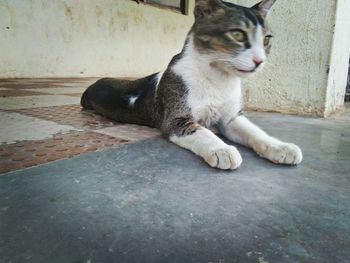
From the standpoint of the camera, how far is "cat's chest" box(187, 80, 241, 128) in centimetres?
153

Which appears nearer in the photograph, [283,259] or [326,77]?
[283,259]

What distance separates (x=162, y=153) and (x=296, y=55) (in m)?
1.45

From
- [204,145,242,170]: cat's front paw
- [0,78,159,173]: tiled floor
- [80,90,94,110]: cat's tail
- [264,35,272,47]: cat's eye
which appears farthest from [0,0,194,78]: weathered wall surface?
[204,145,242,170]: cat's front paw

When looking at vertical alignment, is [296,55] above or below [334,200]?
above

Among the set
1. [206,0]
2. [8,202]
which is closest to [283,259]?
[8,202]

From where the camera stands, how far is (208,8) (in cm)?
158

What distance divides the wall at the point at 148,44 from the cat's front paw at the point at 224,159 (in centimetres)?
134

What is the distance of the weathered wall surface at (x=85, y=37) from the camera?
170 inches

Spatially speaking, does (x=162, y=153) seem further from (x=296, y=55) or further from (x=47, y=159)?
(x=296, y=55)

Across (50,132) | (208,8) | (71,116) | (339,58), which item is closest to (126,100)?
(71,116)

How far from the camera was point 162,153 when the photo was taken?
51.2 inches

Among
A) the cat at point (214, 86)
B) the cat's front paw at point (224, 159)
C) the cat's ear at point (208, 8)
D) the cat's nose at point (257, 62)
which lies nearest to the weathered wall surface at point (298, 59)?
the cat at point (214, 86)

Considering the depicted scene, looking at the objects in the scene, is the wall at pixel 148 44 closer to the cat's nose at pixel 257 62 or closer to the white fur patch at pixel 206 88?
the white fur patch at pixel 206 88

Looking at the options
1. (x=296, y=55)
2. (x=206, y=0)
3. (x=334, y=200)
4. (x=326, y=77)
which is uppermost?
(x=206, y=0)
